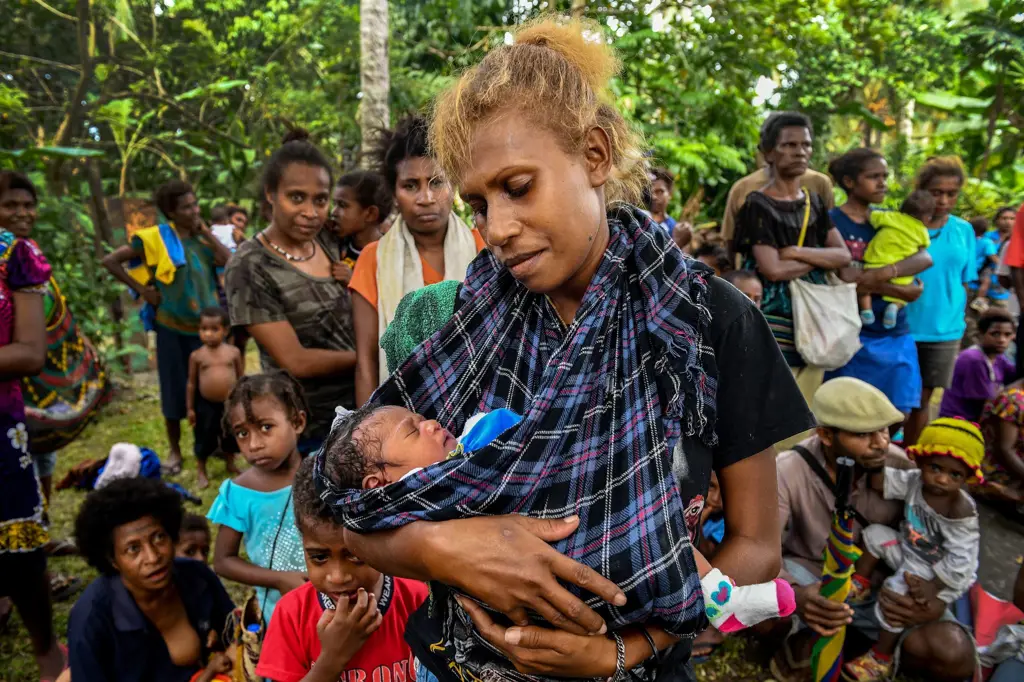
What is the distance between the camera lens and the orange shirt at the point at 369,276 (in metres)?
2.66

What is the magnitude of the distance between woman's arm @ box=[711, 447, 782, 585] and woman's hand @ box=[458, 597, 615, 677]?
31cm

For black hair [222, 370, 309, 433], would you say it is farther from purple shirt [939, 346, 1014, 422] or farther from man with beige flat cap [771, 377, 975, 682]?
purple shirt [939, 346, 1014, 422]

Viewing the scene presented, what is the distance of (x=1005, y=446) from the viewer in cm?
419

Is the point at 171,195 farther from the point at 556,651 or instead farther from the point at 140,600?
the point at 556,651

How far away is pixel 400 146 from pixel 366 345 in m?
0.77

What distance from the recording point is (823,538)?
10.4 feet

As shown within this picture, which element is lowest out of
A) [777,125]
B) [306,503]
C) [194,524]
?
[194,524]

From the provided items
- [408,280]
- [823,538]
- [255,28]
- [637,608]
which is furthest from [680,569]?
[255,28]

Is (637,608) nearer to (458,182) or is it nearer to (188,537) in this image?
(458,182)

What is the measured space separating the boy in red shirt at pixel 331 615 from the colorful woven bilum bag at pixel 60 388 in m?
2.11

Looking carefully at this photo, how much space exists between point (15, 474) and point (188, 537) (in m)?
0.79

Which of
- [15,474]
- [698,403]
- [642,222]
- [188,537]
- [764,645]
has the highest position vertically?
[642,222]

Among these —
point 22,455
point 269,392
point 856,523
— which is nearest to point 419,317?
point 269,392

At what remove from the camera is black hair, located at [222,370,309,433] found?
9.17 feet
